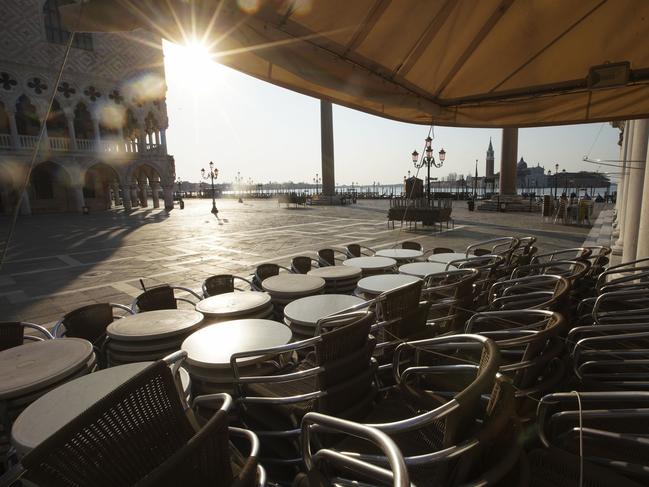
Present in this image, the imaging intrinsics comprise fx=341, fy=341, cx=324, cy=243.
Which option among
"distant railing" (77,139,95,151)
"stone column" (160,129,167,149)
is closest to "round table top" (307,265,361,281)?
"distant railing" (77,139,95,151)

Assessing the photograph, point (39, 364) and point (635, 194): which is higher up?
point (635, 194)

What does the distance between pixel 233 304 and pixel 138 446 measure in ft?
7.22

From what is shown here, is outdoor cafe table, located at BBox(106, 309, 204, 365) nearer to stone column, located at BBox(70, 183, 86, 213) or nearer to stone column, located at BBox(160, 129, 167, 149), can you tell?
stone column, located at BBox(70, 183, 86, 213)

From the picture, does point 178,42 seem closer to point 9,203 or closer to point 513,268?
point 513,268

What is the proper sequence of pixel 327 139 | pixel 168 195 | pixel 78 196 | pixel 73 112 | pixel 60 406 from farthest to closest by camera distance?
pixel 327 139
pixel 168 195
pixel 78 196
pixel 73 112
pixel 60 406

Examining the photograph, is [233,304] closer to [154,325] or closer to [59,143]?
[154,325]

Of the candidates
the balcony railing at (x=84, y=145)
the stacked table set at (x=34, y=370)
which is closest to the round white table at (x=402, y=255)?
the stacked table set at (x=34, y=370)

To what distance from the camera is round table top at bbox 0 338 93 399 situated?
2016 millimetres

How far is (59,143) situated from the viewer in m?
24.3

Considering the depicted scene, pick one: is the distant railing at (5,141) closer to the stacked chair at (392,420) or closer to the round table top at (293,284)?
the stacked chair at (392,420)

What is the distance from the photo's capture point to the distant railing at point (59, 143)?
23.9 metres

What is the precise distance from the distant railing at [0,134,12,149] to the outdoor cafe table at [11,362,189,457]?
2880cm

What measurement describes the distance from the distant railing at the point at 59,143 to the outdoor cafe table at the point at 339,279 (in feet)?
91.7

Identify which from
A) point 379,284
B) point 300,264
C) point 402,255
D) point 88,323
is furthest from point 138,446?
point 402,255
